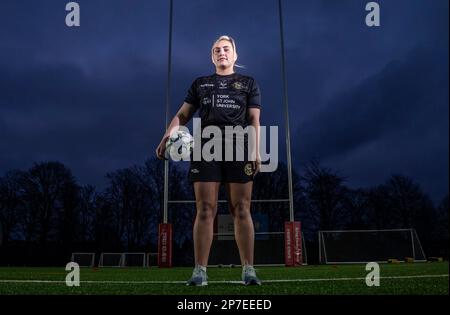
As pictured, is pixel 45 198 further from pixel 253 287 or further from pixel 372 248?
pixel 253 287

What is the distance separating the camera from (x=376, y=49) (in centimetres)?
3697

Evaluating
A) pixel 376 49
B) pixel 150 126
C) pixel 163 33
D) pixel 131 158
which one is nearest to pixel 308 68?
pixel 376 49

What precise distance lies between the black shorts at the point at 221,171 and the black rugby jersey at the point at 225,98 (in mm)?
248

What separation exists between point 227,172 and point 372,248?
11.3 metres

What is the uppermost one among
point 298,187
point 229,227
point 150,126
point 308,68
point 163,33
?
point 163,33

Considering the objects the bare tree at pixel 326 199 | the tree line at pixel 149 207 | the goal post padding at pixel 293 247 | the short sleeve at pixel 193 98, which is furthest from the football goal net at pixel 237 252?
the short sleeve at pixel 193 98

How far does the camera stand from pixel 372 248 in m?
12.8

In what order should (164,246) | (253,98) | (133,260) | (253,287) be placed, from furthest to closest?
(133,260)
(164,246)
(253,98)
(253,287)

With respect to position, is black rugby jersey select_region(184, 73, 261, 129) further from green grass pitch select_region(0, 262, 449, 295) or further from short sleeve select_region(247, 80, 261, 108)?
green grass pitch select_region(0, 262, 449, 295)

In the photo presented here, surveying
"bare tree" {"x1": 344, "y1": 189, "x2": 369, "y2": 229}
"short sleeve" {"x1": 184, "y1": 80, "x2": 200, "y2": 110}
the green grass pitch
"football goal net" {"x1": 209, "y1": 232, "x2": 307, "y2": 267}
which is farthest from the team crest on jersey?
"bare tree" {"x1": 344, "y1": 189, "x2": 369, "y2": 229}

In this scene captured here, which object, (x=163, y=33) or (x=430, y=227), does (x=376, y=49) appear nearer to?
(x=430, y=227)

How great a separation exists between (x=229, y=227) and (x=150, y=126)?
71.0 ft

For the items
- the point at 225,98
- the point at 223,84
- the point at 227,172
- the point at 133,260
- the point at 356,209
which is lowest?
the point at 133,260

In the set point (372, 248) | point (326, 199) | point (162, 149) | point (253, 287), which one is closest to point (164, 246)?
point (372, 248)
